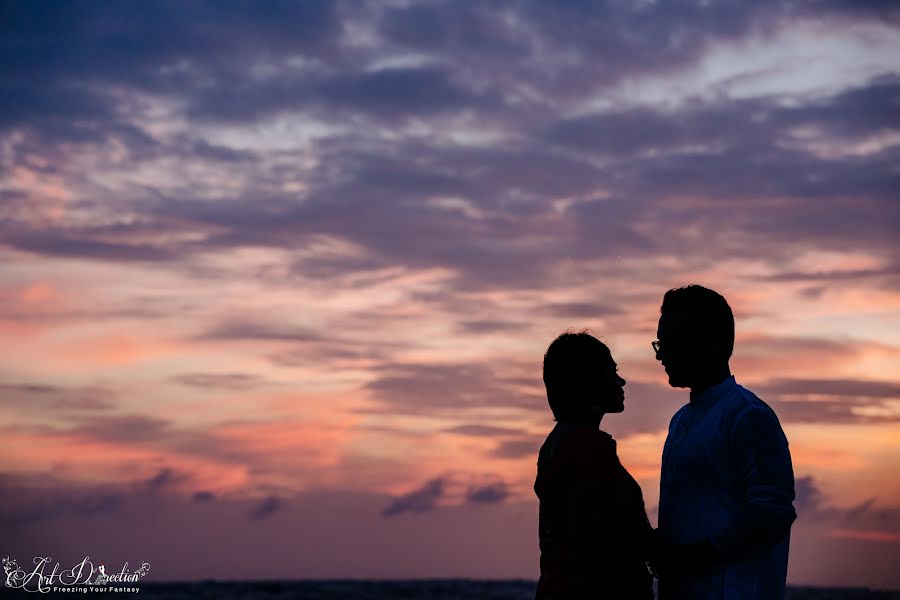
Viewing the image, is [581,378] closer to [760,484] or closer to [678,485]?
[678,485]

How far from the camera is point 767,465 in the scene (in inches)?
179

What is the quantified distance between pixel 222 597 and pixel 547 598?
32.3 meters

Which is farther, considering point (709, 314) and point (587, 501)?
point (709, 314)

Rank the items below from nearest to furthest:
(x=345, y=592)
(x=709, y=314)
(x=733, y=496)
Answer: (x=733, y=496) < (x=709, y=314) < (x=345, y=592)

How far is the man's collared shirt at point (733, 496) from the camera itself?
4.55 meters

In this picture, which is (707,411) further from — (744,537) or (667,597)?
(667,597)

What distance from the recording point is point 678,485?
4.91 meters

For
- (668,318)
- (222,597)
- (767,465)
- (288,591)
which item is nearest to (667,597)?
(767,465)

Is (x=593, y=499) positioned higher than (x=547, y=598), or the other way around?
(x=593, y=499)

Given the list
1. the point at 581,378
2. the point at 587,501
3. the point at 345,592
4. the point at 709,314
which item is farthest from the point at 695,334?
the point at 345,592

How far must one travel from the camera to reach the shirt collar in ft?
16.1

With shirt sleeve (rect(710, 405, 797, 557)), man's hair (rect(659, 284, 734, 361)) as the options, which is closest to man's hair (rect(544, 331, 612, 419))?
man's hair (rect(659, 284, 734, 361))

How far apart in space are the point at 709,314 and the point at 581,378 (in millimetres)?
688

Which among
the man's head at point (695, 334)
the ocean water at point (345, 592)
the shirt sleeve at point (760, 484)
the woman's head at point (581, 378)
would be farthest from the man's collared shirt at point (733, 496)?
the ocean water at point (345, 592)
